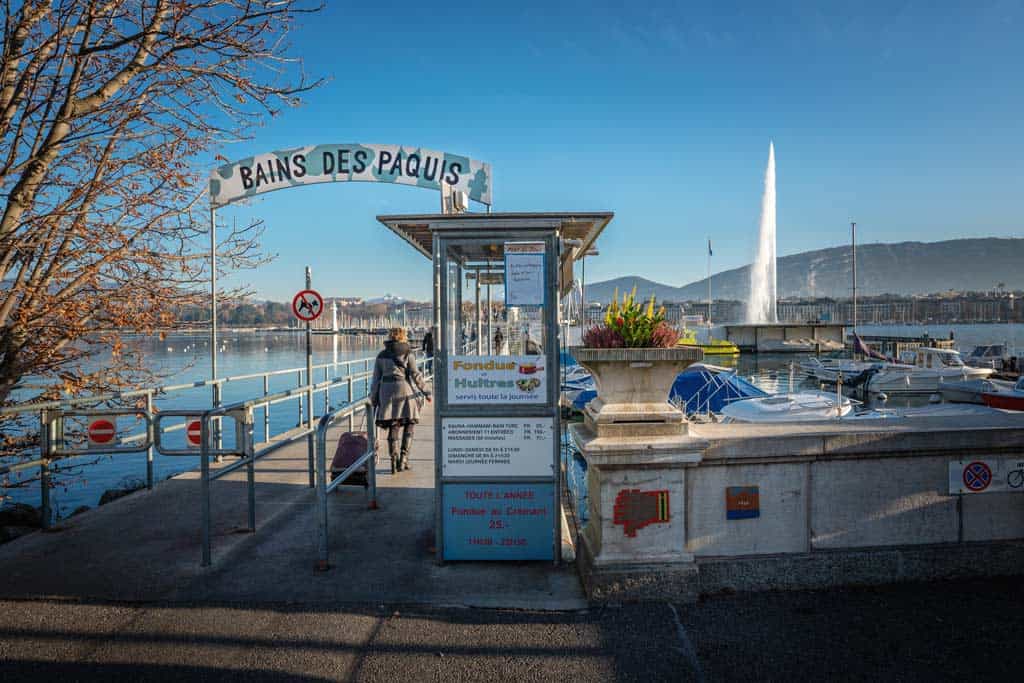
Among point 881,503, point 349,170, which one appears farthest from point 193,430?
point 881,503

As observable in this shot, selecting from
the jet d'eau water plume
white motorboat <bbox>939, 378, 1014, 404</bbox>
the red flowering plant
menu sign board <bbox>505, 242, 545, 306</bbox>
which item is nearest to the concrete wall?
the red flowering plant

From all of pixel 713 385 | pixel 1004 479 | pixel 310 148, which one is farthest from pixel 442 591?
pixel 713 385

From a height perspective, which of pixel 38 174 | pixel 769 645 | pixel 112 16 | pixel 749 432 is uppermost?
pixel 112 16

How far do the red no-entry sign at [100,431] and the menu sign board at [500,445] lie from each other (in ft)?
12.9

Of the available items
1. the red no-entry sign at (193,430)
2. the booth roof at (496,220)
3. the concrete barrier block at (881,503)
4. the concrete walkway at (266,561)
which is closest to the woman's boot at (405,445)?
the concrete walkway at (266,561)

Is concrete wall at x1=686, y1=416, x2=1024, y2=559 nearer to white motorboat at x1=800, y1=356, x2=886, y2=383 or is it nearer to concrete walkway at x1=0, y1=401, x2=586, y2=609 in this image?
concrete walkway at x1=0, y1=401, x2=586, y2=609

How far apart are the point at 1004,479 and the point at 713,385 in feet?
54.4

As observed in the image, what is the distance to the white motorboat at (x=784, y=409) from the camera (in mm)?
17406

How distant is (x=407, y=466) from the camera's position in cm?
879

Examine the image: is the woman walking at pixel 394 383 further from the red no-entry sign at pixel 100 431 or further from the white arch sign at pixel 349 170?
the red no-entry sign at pixel 100 431

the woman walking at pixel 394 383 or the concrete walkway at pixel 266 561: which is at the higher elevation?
the woman walking at pixel 394 383

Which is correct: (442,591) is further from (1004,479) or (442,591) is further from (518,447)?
(1004,479)

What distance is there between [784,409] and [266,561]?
1592cm

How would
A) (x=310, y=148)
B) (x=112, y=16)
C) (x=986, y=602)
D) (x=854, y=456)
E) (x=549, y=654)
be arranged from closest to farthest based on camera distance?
1. (x=549, y=654)
2. (x=986, y=602)
3. (x=854, y=456)
4. (x=112, y=16)
5. (x=310, y=148)
